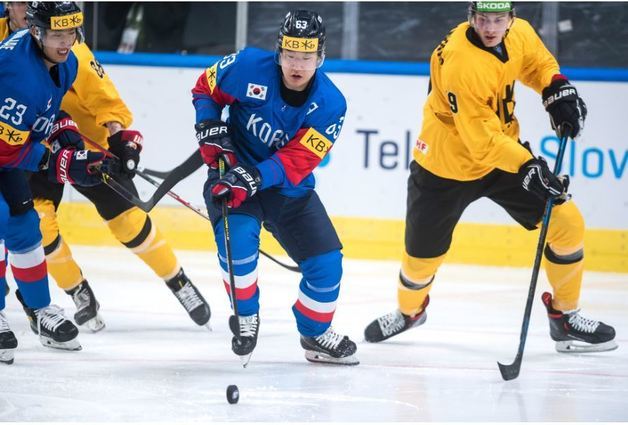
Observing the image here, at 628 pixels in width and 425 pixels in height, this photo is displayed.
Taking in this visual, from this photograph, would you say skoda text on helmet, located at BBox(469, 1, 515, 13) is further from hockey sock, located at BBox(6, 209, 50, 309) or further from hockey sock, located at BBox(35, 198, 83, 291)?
hockey sock, located at BBox(35, 198, 83, 291)

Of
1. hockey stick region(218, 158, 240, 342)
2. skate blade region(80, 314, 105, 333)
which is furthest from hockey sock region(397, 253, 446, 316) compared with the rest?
skate blade region(80, 314, 105, 333)

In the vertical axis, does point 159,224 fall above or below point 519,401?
below

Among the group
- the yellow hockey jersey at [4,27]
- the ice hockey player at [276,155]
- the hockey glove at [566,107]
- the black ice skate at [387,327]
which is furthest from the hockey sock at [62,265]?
the hockey glove at [566,107]

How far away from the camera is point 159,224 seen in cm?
639

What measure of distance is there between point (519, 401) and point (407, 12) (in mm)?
3792

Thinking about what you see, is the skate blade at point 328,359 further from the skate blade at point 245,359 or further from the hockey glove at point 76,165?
the hockey glove at point 76,165

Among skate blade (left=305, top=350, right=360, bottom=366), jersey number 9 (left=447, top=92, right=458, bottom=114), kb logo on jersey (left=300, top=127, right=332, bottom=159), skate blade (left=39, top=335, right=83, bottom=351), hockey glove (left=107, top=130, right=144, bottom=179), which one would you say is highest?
jersey number 9 (left=447, top=92, right=458, bottom=114)

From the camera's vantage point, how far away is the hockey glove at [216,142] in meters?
3.51

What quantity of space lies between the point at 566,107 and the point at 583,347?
33.9 inches

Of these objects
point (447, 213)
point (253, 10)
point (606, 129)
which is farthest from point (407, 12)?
point (447, 213)

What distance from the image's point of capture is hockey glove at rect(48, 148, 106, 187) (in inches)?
150

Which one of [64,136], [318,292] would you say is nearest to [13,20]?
[64,136]

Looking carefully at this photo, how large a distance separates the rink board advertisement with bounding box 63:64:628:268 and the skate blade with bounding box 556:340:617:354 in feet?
6.65

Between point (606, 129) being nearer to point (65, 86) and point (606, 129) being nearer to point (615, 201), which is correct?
point (615, 201)
